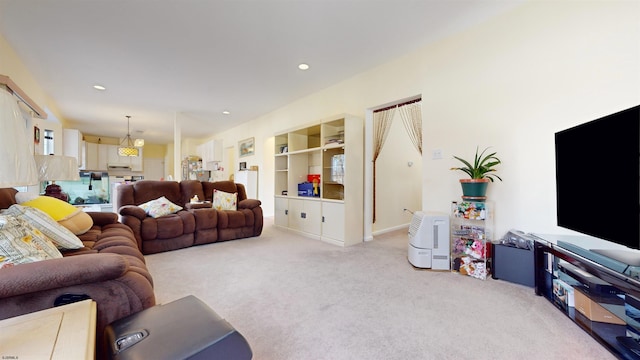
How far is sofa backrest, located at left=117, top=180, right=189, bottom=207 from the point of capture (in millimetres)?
3730

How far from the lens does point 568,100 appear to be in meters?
2.19

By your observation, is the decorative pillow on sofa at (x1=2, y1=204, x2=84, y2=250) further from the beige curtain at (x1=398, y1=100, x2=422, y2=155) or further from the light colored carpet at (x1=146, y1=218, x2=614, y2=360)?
the beige curtain at (x1=398, y1=100, x2=422, y2=155)

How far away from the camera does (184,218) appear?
11.7 feet

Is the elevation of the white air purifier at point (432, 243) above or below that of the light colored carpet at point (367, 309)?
above

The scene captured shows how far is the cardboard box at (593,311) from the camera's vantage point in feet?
5.06

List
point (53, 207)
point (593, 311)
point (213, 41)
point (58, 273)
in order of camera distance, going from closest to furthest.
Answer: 1. point (58, 273)
2. point (593, 311)
3. point (53, 207)
4. point (213, 41)

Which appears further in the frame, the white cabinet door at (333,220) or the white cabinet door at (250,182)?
the white cabinet door at (250,182)

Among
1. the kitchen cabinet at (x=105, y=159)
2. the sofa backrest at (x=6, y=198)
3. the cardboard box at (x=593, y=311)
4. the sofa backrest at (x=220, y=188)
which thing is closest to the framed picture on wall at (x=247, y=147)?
the sofa backrest at (x=220, y=188)

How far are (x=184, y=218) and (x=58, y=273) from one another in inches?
108

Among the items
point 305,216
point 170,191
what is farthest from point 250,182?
point 305,216

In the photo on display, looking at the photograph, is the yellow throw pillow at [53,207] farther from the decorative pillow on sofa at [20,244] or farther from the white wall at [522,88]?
the white wall at [522,88]

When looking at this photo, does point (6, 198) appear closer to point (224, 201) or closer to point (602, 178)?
point (224, 201)

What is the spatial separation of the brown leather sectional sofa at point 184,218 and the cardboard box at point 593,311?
3736 mm

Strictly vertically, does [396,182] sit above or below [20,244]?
above
